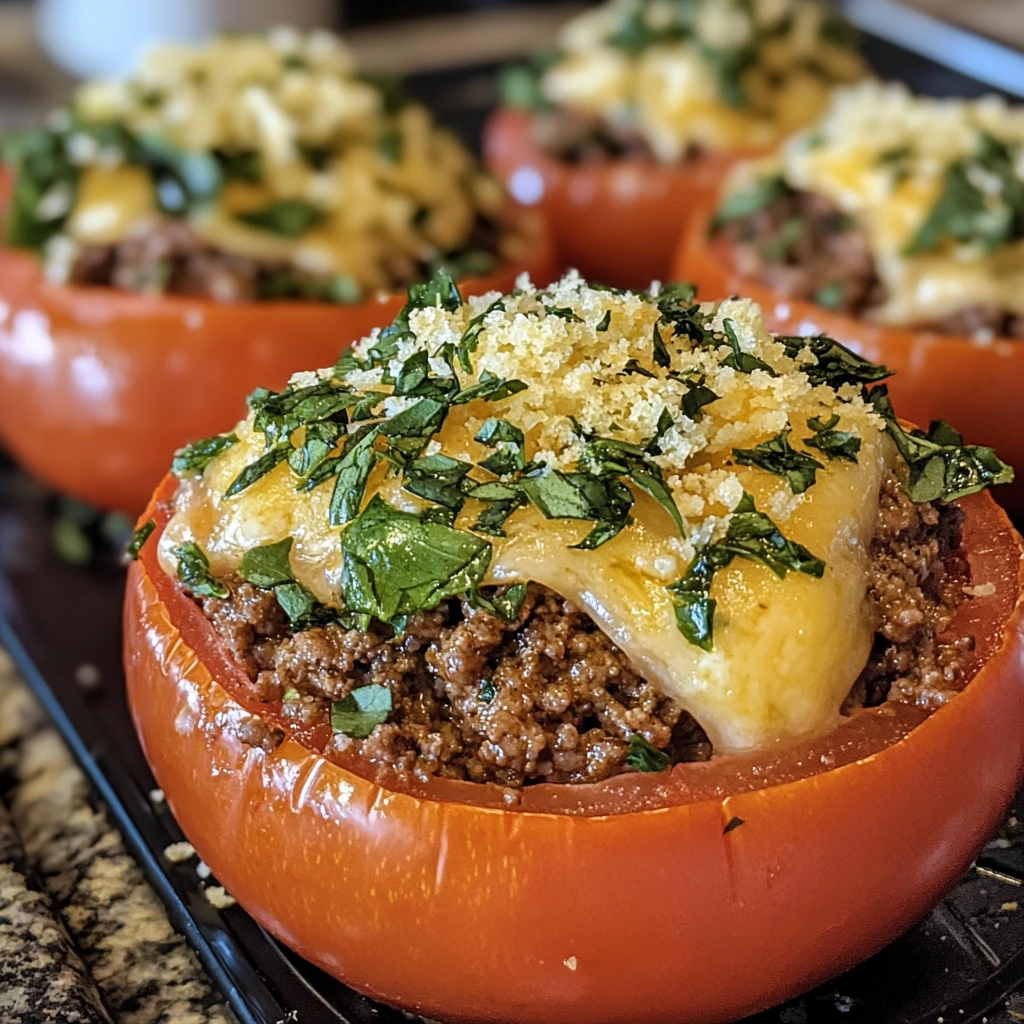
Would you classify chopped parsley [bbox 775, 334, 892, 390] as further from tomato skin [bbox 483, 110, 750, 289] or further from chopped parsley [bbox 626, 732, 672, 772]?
tomato skin [bbox 483, 110, 750, 289]

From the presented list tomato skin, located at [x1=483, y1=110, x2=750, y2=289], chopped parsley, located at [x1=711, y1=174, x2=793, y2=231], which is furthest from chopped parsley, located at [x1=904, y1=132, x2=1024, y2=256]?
tomato skin, located at [x1=483, y1=110, x2=750, y2=289]

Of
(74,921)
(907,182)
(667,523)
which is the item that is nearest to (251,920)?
(74,921)

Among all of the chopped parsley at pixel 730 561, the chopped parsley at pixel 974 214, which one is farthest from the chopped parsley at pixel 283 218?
the chopped parsley at pixel 730 561

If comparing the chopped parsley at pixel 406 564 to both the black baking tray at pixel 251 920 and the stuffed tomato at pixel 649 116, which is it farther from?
the stuffed tomato at pixel 649 116

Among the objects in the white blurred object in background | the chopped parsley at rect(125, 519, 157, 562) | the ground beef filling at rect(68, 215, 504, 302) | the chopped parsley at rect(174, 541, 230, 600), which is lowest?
the white blurred object in background

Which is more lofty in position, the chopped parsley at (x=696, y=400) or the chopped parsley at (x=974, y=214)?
the chopped parsley at (x=696, y=400)

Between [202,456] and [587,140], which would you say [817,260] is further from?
[202,456]
